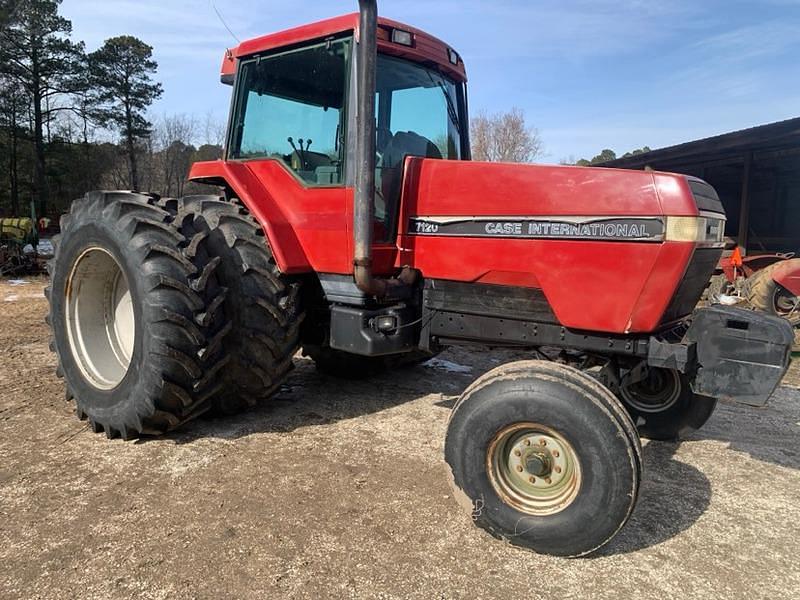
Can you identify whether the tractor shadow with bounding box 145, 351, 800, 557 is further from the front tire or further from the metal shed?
the metal shed

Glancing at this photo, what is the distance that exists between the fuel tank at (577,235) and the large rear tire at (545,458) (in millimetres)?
494

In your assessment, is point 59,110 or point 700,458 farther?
point 59,110

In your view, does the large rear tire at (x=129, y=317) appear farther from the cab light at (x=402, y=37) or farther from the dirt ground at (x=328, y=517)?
the cab light at (x=402, y=37)

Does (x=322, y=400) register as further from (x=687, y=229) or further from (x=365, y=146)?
(x=687, y=229)

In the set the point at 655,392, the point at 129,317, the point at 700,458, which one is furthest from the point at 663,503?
the point at 129,317

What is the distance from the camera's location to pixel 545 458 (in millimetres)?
2598

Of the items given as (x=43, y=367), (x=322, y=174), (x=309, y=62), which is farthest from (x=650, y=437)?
(x=43, y=367)

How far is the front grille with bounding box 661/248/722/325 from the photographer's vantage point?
277cm

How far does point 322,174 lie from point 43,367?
134 inches

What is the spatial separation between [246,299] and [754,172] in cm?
1321

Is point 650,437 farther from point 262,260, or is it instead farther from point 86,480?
point 86,480

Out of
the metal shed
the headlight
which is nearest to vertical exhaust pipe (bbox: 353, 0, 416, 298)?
the headlight

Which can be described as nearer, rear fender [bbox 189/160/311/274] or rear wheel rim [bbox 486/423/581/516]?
rear wheel rim [bbox 486/423/581/516]

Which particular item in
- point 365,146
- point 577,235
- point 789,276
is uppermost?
point 365,146
